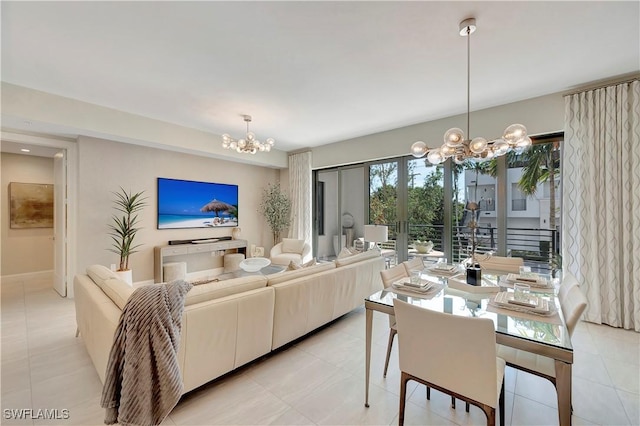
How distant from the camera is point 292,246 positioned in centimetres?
578

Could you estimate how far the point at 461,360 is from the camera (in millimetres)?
1286

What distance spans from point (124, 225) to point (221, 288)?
3.19 metres

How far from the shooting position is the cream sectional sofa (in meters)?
1.76

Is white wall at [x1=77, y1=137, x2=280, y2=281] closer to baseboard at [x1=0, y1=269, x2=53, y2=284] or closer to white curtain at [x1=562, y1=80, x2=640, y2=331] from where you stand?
baseboard at [x1=0, y1=269, x2=53, y2=284]

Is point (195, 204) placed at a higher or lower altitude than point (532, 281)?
higher

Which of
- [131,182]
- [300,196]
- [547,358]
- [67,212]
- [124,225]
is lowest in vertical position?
[547,358]

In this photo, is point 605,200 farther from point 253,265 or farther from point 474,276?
point 253,265

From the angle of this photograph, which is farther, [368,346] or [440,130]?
[440,130]

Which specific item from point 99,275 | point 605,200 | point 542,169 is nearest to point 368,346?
point 99,275

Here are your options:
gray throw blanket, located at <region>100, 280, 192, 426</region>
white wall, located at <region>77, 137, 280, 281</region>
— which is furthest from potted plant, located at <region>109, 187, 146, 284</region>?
gray throw blanket, located at <region>100, 280, 192, 426</region>

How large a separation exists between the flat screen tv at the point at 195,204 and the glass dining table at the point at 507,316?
176 inches

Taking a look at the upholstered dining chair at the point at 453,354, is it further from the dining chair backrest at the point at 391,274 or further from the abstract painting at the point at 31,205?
the abstract painting at the point at 31,205

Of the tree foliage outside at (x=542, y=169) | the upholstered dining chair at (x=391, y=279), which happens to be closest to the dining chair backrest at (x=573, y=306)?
the upholstered dining chair at (x=391, y=279)

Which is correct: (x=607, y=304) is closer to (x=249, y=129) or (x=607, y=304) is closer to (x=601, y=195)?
(x=601, y=195)
